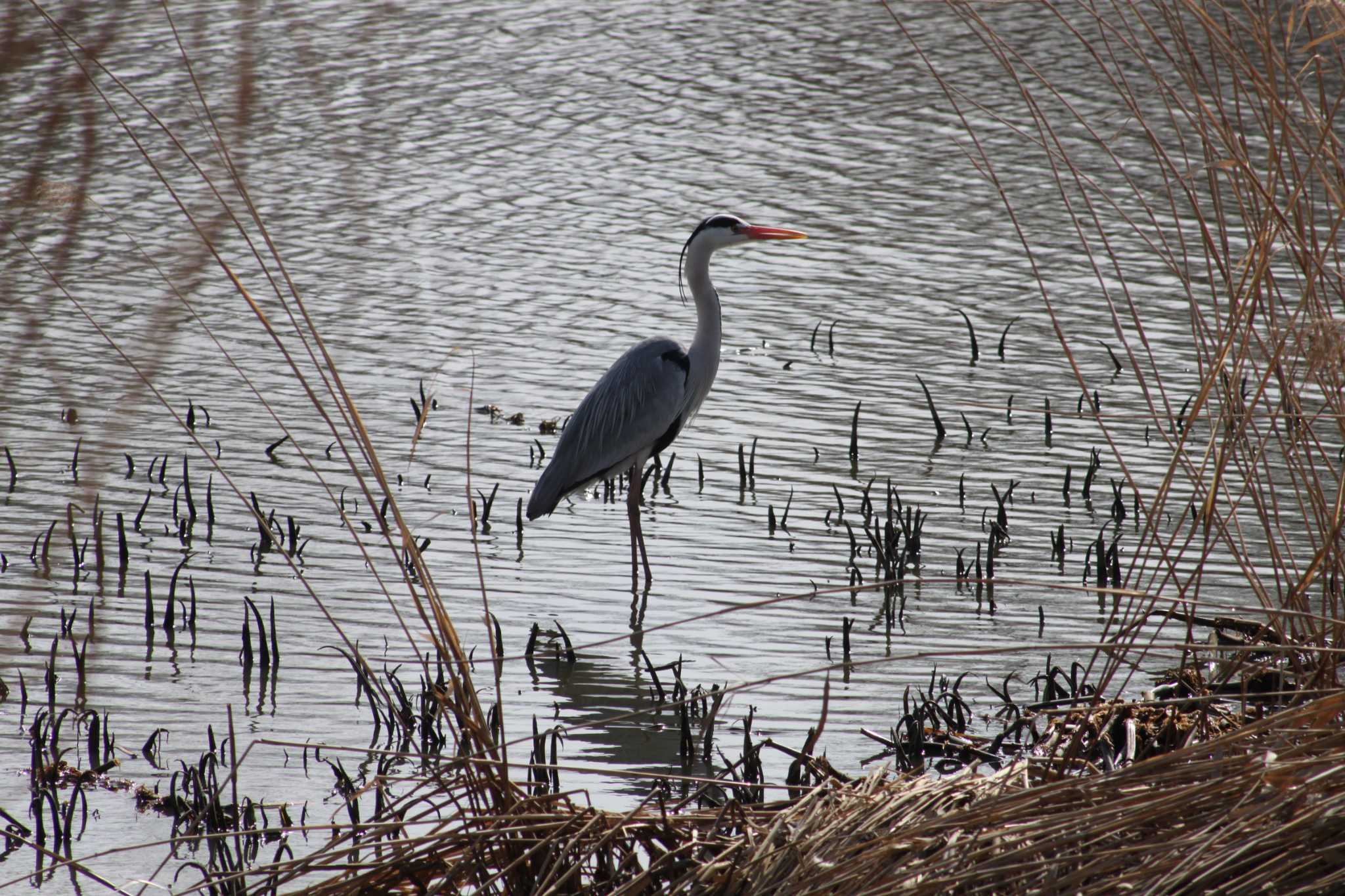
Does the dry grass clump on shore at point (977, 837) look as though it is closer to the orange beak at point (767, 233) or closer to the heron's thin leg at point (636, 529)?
the heron's thin leg at point (636, 529)

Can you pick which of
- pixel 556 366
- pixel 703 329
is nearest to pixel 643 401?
pixel 703 329

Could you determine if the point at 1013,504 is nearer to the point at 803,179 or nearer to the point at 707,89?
the point at 803,179

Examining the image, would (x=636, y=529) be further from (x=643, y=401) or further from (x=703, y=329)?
(x=703, y=329)

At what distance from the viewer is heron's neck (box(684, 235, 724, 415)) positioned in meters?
7.44

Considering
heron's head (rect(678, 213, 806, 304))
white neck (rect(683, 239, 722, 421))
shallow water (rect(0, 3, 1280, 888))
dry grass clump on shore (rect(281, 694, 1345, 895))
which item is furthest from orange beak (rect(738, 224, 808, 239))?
dry grass clump on shore (rect(281, 694, 1345, 895))

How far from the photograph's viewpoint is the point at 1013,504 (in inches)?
277

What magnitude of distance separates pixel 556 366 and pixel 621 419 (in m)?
2.00

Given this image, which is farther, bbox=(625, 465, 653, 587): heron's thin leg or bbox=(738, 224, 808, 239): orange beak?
bbox=(738, 224, 808, 239): orange beak

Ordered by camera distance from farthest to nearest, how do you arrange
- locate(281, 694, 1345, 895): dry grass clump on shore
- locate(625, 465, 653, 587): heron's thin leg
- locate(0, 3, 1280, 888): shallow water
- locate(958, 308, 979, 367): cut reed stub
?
1. locate(958, 308, 979, 367): cut reed stub
2. locate(625, 465, 653, 587): heron's thin leg
3. locate(0, 3, 1280, 888): shallow water
4. locate(281, 694, 1345, 895): dry grass clump on shore

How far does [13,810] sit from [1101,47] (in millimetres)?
15797

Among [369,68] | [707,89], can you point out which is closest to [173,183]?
[369,68]

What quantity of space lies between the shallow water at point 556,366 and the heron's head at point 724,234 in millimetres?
1064

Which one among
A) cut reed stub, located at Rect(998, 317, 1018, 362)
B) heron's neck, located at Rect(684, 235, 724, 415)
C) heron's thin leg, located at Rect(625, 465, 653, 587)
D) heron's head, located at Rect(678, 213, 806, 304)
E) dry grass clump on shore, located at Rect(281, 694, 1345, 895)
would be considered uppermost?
dry grass clump on shore, located at Rect(281, 694, 1345, 895)

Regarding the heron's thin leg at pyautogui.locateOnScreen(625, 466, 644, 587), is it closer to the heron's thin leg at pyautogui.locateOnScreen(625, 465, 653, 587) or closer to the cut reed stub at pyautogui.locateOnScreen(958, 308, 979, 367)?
the heron's thin leg at pyautogui.locateOnScreen(625, 465, 653, 587)
